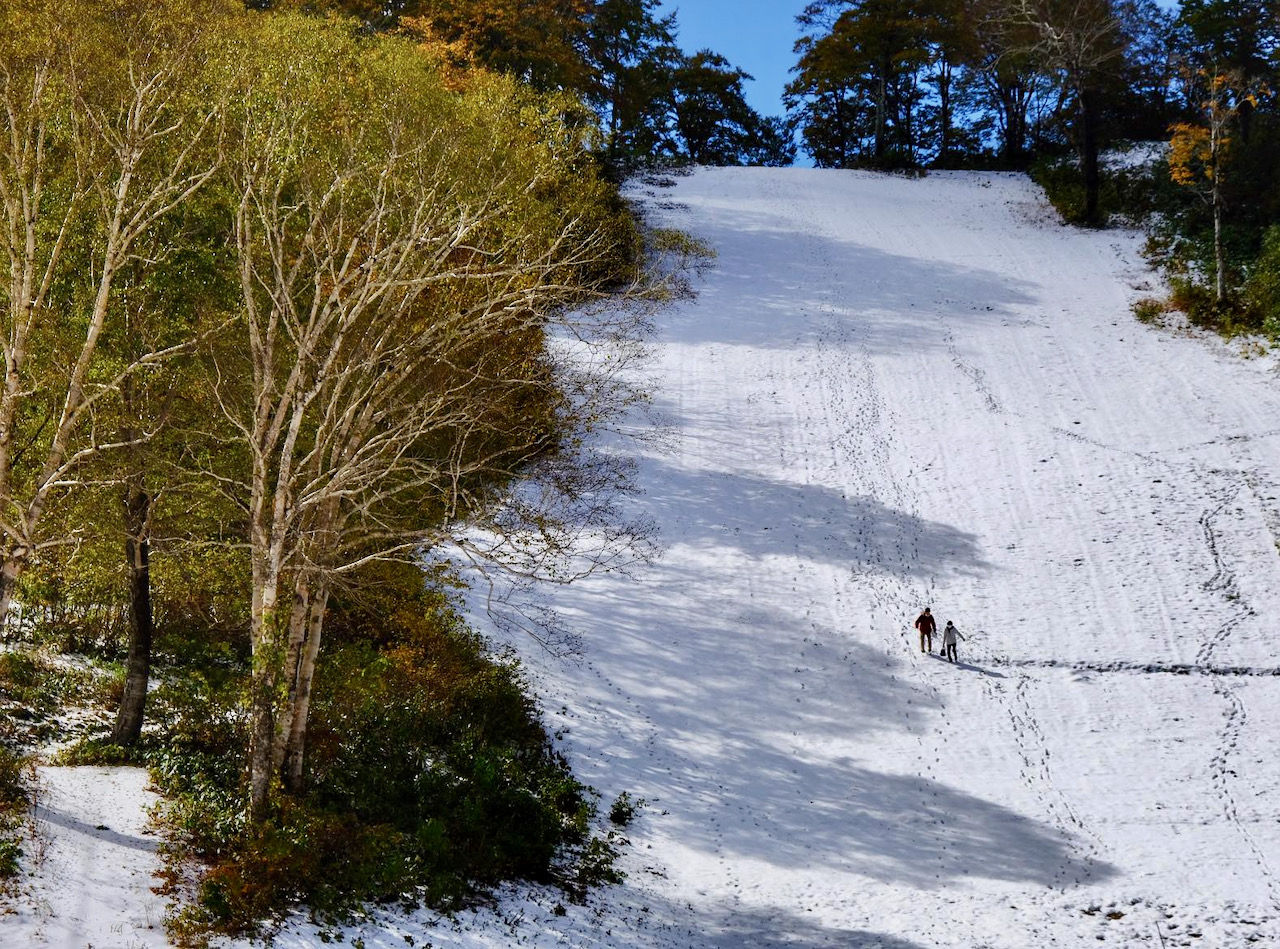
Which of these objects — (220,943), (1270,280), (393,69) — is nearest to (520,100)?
(393,69)

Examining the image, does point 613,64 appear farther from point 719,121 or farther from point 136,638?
point 136,638

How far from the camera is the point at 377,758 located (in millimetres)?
16422

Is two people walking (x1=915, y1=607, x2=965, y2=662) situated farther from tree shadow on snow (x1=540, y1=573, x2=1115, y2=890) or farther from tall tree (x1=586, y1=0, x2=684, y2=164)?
tall tree (x1=586, y1=0, x2=684, y2=164)

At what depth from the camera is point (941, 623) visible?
22.9 metres

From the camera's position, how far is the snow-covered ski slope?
15773 millimetres

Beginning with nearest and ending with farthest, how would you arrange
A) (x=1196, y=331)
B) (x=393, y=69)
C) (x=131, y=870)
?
(x=131, y=870) < (x=393, y=69) < (x=1196, y=331)

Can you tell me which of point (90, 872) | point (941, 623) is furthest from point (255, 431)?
point (941, 623)

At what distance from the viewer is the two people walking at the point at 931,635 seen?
21.5 m

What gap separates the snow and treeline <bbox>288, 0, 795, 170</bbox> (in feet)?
52.6

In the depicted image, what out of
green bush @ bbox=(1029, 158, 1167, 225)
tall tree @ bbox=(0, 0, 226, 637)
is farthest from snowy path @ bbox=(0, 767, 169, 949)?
green bush @ bbox=(1029, 158, 1167, 225)

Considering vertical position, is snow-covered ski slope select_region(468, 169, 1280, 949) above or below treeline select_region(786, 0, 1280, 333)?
below

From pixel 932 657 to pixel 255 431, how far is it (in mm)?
15447

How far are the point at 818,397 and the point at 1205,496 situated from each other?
11.3m

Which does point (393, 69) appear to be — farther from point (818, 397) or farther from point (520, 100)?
point (818, 397)
